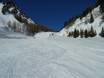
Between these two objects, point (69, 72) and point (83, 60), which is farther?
point (83, 60)

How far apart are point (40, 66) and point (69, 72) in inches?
54.9

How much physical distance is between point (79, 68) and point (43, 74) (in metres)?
1.64

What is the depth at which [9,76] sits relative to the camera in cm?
611

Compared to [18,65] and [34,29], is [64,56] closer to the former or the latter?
[18,65]

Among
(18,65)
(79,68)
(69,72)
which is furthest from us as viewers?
(18,65)

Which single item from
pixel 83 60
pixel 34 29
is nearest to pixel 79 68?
pixel 83 60

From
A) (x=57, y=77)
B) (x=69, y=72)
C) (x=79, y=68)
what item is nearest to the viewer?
(x=57, y=77)

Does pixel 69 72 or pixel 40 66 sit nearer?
pixel 69 72

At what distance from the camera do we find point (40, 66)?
716 centimetres

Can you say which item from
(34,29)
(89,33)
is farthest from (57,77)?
(34,29)

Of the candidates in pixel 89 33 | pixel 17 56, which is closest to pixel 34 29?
pixel 89 33

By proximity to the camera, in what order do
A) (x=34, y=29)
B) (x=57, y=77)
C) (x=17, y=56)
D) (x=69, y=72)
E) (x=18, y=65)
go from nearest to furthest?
1. (x=57, y=77)
2. (x=69, y=72)
3. (x=18, y=65)
4. (x=17, y=56)
5. (x=34, y=29)

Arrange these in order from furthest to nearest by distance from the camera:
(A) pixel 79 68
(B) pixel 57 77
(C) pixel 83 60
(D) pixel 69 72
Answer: (C) pixel 83 60 < (A) pixel 79 68 < (D) pixel 69 72 < (B) pixel 57 77

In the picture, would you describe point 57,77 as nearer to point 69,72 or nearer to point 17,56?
point 69,72
